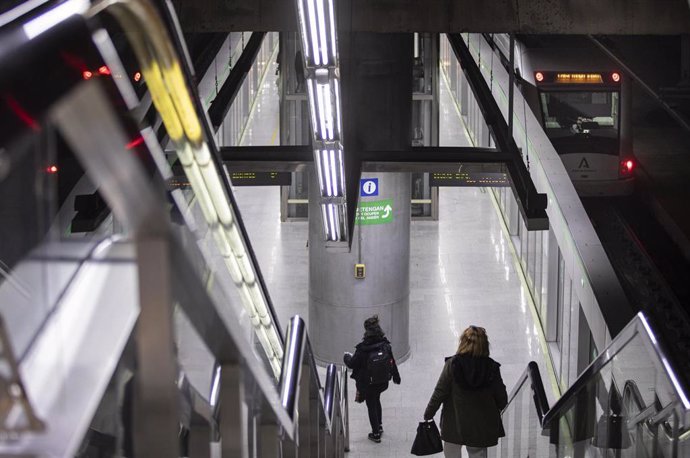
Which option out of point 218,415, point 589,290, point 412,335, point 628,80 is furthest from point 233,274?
point 628,80

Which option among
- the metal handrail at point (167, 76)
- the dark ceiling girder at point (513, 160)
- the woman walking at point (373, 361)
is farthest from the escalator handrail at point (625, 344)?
the dark ceiling girder at point (513, 160)

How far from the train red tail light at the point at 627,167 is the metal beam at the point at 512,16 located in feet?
18.4

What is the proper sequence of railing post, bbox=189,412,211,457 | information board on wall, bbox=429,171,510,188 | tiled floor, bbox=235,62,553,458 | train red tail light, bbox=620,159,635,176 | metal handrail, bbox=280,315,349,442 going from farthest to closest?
train red tail light, bbox=620,159,635,176 < information board on wall, bbox=429,171,510,188 < tiled floor, bbox=235,62,553,458 < metal handrail, bbox=280,315,349,442 < railing post, bbox=189,412,211,457

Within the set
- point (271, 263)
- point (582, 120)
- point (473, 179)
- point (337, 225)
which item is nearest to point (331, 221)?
point (337, 225)

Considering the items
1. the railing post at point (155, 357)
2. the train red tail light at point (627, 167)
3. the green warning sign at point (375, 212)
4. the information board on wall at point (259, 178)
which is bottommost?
the railing post at point (155, 357)

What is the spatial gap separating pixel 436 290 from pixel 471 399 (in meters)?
9.29

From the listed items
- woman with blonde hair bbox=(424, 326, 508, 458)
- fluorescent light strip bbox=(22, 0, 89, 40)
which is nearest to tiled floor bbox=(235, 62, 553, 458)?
woman with blonde hair bbox=(424, 326, 508, 458)

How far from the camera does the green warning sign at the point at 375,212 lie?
550 inches

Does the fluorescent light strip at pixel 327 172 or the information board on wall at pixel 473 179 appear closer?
the fluorescent light strip at pixel 327 172

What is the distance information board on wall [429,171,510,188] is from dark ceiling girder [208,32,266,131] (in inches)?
106

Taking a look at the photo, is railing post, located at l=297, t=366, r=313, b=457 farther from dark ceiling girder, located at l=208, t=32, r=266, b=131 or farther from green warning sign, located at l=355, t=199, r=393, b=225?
green warning sign, located at l=355, t=199, r=393, b=225

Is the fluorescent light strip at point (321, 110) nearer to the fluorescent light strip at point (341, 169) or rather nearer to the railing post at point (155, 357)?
the fluorescent light strip at point (341, 169)

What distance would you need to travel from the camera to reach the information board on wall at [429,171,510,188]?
1343cm

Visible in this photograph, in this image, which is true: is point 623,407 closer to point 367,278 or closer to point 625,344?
point 625,344
